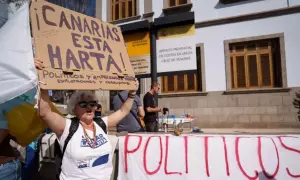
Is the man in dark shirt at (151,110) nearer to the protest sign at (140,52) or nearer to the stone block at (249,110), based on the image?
the protest sign at (140,52)

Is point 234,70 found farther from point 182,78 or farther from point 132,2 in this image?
point 132,2

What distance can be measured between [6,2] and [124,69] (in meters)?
6.61

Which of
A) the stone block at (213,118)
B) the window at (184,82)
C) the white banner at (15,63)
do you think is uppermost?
the window at (184,82)

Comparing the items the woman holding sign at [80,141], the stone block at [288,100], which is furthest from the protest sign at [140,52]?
the stone block at [288,100]

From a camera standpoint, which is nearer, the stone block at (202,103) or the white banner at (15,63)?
the white banner at (15,63)

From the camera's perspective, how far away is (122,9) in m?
15.5

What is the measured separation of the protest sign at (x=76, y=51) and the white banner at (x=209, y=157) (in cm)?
88

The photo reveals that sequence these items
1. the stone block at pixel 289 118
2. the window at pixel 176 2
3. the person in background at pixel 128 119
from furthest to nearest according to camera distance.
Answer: the window at pixel 176 2 → the stone block at pixel 289 118 → the person in background at pixel 128 119

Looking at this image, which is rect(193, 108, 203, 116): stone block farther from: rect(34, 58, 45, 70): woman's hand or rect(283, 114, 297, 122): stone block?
rect(34, 58, 45, 70): woman's hand

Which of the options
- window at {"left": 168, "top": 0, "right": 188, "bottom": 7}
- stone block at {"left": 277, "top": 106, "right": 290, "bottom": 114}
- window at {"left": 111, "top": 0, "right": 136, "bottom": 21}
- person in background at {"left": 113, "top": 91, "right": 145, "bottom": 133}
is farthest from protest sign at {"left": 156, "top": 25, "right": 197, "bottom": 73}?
window at {"left": 111, "top": 0, "right": 136, "bottom": 21}

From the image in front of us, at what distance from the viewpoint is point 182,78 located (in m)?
13.4

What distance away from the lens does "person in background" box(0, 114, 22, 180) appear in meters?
2.10

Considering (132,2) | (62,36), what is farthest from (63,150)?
(132,2)

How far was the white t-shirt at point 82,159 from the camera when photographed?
6.92 feet
